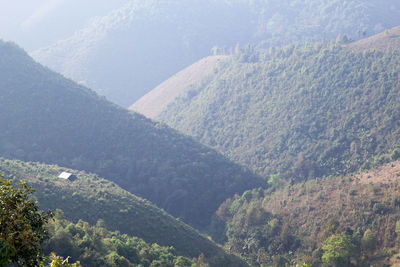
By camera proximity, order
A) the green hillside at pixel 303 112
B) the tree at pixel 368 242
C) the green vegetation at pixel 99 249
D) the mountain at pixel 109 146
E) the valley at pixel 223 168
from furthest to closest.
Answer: the green hillside at pixel 303 112 → the mountain at pixel 109 146 → the tree at pixel 368 242 → the valley at pixel 223 168 → the green vegetation at pixel 99 249

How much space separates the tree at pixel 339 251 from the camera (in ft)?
157

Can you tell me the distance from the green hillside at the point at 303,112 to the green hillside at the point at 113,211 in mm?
40372

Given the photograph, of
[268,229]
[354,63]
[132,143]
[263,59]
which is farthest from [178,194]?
[263,59]

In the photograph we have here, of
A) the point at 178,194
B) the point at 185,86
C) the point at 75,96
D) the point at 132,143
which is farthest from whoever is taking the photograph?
the point at 185,86

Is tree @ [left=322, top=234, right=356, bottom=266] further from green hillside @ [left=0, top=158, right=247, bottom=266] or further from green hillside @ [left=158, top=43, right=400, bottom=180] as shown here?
green hillside @ [left=158, top=43, right=400, bottom=180]

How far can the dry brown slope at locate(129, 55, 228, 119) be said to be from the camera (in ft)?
547

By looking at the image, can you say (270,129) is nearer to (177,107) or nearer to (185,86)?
(177,107)

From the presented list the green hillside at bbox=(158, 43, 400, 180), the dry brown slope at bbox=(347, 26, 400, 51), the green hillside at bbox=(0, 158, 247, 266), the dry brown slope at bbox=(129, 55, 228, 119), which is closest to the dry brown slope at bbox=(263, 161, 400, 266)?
the green hillside at bbox=(158, 43, 400, 180)

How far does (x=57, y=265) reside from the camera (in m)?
12.0

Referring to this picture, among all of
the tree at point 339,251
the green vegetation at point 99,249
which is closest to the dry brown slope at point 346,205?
the tree at point 339,251

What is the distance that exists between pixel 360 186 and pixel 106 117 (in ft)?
201

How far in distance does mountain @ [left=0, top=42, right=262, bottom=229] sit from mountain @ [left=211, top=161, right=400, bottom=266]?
31.8ft

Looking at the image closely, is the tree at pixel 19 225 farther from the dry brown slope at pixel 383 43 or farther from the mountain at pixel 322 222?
the dry brown slope at pixel 383 43

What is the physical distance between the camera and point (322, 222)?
5934 cm
